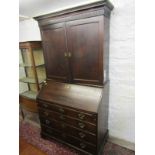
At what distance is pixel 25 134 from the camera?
2406mm

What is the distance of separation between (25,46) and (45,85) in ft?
2.68

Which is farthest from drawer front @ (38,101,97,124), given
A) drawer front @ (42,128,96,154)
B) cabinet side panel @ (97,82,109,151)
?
drawer front @ (42,128,96,154)

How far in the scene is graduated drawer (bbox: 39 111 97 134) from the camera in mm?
1661

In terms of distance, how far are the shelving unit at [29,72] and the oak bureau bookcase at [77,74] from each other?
43 cm

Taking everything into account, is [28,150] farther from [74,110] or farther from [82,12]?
[82,12]

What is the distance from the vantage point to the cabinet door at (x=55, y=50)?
180 centimetres

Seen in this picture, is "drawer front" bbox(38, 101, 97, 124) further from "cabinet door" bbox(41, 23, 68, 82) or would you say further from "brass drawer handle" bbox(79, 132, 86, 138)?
"cabinet door" bbox(41, 23, 68, 82)

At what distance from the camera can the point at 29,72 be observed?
288 cm

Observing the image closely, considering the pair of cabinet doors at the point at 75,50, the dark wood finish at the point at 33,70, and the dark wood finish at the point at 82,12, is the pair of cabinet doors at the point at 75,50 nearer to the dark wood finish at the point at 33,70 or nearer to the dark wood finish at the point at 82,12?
the dark wood finish at the point at 82,12

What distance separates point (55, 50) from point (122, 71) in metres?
1.01

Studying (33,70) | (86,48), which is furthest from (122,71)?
(33,70)

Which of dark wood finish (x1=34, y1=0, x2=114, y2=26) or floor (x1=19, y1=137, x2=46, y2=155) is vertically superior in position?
dark wood finish (x1=34, y1=0, x2=114, y2=26)
